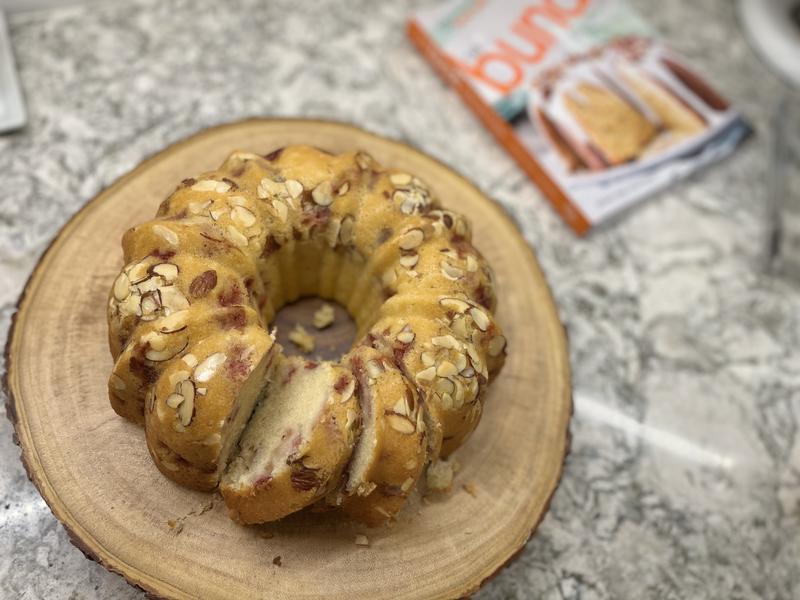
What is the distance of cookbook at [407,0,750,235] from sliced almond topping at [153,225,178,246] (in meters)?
0.94

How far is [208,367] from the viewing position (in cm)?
99

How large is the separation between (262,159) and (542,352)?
0.59 metres

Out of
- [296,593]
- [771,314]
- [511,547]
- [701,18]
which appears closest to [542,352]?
[511,547]

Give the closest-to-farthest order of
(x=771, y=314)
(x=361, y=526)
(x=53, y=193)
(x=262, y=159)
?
(x=361, y=526)
(x=262, y=159)
(x=53, y=193)
(x=771, y=314)

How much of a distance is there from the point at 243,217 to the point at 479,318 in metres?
0.40

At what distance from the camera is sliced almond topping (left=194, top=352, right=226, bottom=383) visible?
979mm

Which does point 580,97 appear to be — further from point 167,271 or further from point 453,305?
point 167,271

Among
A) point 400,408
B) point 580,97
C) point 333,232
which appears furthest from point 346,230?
point 580,97

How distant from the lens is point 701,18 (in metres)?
2.18

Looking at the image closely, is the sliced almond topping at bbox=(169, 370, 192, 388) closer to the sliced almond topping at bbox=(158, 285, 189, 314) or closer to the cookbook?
the sliced almond topping at bbox=(158, 285, 189, 314)

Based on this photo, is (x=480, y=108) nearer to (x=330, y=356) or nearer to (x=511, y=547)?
(x=330, y=356)

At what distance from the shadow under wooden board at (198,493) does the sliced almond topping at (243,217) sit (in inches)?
9.7

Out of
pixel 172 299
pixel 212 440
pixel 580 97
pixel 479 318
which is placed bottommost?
pixel 580 97

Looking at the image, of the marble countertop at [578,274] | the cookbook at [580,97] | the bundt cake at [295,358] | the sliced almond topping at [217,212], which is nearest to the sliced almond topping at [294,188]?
the bundt cake at [295,358]
